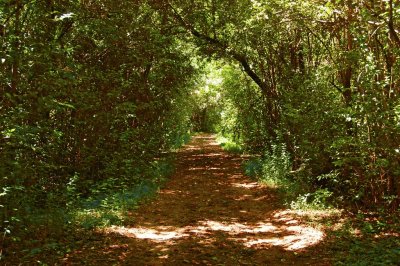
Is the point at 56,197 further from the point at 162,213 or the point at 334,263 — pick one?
the point at 334,263

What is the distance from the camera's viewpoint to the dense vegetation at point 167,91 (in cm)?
641

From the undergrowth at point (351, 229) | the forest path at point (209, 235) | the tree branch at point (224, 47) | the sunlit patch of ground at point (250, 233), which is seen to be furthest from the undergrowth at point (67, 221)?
the tree branch at point (224, 47)

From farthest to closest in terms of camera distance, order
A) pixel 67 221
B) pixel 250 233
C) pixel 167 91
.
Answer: pixel 167 91 → pixel 250 233 → pixel 67 221

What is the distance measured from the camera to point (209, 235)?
7676 millimetres

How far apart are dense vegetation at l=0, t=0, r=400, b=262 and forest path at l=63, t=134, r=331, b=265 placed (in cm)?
114

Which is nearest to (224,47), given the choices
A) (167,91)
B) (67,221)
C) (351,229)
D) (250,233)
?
(167,91)

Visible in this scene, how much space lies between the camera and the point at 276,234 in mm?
7766

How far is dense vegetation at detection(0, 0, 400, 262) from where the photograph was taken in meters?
6.41

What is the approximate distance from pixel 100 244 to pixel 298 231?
4.05m

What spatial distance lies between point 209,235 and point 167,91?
896 cm

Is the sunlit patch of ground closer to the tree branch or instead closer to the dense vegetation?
the dense vegetation

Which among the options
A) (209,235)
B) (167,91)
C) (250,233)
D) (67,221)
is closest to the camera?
(67,221)

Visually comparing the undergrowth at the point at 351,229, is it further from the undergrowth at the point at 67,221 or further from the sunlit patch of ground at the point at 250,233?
the undergrowth at the point at 67,221

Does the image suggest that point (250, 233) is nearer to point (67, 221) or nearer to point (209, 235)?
point (209, 235)
